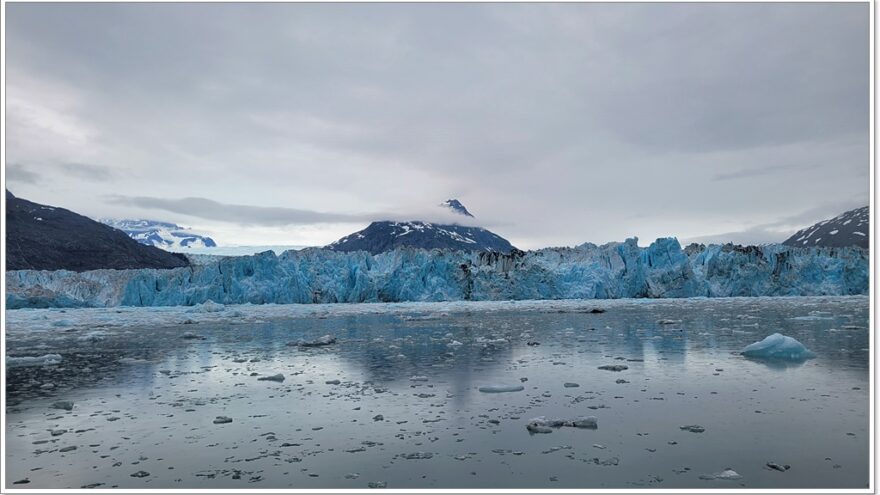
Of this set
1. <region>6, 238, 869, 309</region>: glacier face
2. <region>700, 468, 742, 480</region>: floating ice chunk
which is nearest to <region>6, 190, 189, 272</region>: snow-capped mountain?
<region>6, 238, 869, 309</region>: glacier face

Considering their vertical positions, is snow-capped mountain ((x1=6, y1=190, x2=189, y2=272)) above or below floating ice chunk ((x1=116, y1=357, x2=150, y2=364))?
above

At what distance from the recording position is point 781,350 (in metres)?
10.8

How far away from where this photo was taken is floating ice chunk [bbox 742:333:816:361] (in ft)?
35.0

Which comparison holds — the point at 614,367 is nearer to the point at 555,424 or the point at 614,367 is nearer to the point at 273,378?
the point at 555,424

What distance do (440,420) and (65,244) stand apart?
11991 cm

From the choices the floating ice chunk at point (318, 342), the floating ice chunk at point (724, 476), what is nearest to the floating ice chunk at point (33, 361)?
the floating ice chunk at point (318, 342)

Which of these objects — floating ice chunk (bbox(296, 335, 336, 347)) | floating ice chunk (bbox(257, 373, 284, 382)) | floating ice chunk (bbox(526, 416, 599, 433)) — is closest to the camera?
floating ice chunk (bbox(526, 416, 599, 433))

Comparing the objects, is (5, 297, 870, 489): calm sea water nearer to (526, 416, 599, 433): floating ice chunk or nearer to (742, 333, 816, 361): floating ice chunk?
(526, 416, 599, 433): floating ice chunk

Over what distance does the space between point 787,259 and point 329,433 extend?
51.8m

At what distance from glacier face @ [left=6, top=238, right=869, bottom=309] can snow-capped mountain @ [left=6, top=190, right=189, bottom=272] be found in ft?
194

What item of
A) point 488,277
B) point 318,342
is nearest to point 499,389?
point 318,342

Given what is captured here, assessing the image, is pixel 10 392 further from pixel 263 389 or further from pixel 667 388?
pixel 667 388

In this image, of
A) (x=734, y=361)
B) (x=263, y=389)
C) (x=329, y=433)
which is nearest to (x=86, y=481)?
(x=329, y=433)

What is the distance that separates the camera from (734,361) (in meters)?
10.6
